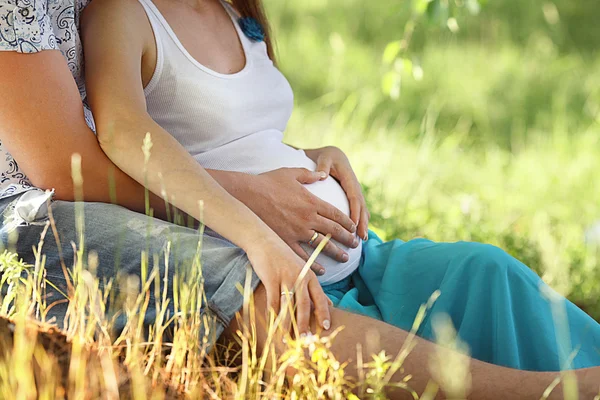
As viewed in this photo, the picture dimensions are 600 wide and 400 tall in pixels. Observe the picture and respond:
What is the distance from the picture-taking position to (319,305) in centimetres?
201

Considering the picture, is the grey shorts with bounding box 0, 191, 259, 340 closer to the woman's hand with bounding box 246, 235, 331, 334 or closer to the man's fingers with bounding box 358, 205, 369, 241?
the woman's hand with bounding box 246, 235, 331, 334

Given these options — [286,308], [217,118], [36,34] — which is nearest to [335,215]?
[217,118]

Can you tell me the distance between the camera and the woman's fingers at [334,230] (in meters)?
2.39

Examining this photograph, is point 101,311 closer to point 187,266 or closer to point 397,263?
point 187,266

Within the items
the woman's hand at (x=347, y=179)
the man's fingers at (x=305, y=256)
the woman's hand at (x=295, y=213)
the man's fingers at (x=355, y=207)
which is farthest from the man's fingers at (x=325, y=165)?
the man's fingers at (x=305, y=256)

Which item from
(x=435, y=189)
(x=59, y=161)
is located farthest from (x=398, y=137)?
(x=59, y=161)

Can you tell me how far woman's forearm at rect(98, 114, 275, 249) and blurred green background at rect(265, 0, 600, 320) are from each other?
4.89 feet

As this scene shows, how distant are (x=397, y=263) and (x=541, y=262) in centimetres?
131

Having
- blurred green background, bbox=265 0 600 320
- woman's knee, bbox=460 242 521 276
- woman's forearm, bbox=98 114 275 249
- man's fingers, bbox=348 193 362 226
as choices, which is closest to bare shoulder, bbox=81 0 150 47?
woman's forearm, bbox=98 114 275 249

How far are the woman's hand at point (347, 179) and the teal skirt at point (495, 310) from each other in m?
0.28

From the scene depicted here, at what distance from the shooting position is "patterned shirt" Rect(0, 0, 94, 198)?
6.91 ft

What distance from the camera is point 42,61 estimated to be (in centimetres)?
213

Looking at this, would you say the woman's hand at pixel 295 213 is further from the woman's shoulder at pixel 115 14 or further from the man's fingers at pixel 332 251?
the woman's shoulder at pixel 115 14

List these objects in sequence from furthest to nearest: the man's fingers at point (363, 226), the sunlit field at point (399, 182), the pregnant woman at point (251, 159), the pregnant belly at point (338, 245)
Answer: the man's fingers at point (363, 226) → the pregnant belly at point (338, 245) → the pregnant woman at point (251, 159) → the sunlit field at point (399, 182)
